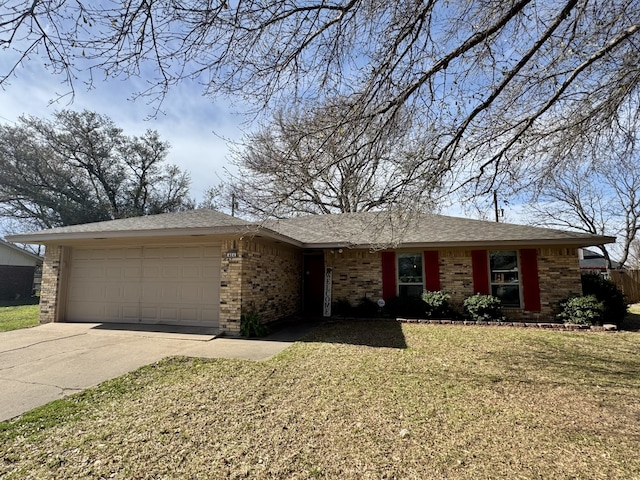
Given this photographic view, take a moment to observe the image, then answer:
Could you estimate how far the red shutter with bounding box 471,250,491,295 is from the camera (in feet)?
34.5

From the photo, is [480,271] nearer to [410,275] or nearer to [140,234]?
[410,275]

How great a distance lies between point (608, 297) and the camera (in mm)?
9781

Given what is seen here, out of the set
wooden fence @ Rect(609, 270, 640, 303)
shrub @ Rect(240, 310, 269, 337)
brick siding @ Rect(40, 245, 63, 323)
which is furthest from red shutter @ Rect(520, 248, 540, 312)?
brick siding @ Rect(40, 245, 63, 323)

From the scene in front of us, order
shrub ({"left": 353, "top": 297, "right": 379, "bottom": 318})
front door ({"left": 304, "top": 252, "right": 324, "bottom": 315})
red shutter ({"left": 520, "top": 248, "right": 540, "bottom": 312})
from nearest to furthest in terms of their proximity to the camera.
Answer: red shutter ({"left": 520, "top": 248, "right": 540, "bottom": 312}) < shrub ({"left": 353, "top": 297, "right": 379, "bottom": 318}) < front door ({"left": 304, "top": 252, "right": 324, "bottom": 315})

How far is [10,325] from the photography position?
29.5 feet

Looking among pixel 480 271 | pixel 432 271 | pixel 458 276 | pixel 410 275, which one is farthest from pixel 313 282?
pixel 480 271

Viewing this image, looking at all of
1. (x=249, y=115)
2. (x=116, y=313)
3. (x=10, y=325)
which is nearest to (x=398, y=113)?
(x=249, y=115)

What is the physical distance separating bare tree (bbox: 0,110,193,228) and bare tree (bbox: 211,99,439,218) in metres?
23.8

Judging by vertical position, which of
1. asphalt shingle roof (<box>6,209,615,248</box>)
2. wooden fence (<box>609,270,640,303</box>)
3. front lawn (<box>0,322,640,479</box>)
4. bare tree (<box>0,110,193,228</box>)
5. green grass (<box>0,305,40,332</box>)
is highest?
bare tree (<box>0,110,193,228</box>)

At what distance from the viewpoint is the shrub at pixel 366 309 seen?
36.3 ft

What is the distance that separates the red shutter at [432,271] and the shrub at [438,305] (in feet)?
1.34

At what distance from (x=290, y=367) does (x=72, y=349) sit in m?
4.37

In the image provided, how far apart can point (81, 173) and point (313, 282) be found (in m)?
21.8

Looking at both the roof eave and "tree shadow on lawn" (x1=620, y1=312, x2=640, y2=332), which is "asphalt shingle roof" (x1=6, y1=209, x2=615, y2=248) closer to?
→ the roof eave
